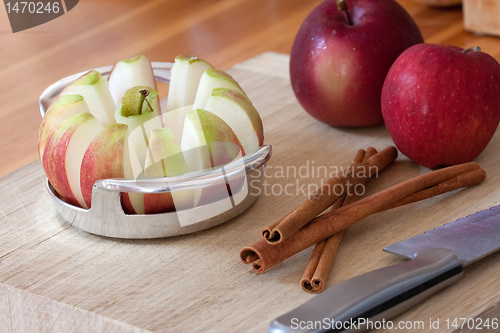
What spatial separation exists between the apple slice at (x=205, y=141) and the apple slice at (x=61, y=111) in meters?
0.11

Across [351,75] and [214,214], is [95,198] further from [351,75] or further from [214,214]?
[351,75]

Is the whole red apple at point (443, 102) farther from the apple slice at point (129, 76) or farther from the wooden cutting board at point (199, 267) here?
the apple slice at point (129, 76)

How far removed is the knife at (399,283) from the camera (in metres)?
0.55

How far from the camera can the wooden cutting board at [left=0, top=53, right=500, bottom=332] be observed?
612 mm

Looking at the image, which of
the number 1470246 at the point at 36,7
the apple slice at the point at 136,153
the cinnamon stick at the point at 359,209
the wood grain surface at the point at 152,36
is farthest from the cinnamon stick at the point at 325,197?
the number 1470246 at the point at 36,7

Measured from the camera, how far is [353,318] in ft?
1.82

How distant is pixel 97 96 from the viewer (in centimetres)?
77

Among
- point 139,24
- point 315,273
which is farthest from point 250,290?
point 139,24

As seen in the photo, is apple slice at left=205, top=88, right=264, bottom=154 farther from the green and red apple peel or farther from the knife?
the knife

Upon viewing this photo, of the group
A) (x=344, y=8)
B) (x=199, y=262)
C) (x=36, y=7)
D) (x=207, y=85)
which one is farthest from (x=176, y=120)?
(x=36, y=7)

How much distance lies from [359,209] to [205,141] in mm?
153

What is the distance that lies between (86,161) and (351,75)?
0.34 metres

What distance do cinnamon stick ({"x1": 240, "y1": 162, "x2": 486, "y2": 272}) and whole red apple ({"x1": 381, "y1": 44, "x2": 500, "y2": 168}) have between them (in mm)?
34

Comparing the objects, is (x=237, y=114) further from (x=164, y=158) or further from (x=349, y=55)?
(x=349, y=55)
